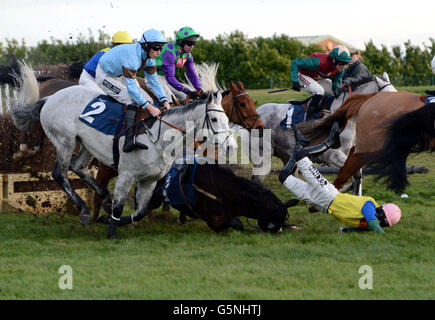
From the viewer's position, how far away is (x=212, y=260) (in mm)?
5371

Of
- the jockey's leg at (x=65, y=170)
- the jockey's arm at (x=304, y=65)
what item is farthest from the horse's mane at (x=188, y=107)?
the jockey's arm at (x=304, y=65)

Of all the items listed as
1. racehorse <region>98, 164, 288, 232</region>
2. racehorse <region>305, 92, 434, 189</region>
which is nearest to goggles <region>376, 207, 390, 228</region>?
racehorse <region>305, 92, 434, 189</region>

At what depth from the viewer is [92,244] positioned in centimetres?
616

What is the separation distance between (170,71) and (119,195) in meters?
2.20

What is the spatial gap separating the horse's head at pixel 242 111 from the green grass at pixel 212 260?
52.1 inches

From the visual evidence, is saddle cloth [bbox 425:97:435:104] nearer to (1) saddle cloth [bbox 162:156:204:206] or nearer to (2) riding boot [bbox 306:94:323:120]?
(2) riding boot [bbox 306:94:323:120]

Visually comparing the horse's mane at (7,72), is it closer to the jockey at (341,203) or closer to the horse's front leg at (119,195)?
the horse's front leg at (119,195)

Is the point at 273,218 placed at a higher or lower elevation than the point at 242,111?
lower

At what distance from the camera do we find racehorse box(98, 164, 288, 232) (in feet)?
20.9

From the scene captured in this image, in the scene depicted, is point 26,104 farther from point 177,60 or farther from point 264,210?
point 264,210

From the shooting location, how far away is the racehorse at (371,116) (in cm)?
672

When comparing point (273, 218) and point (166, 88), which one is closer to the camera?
point (273, 218)

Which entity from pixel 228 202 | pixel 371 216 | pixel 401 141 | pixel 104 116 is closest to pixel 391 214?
pixel 371 216
